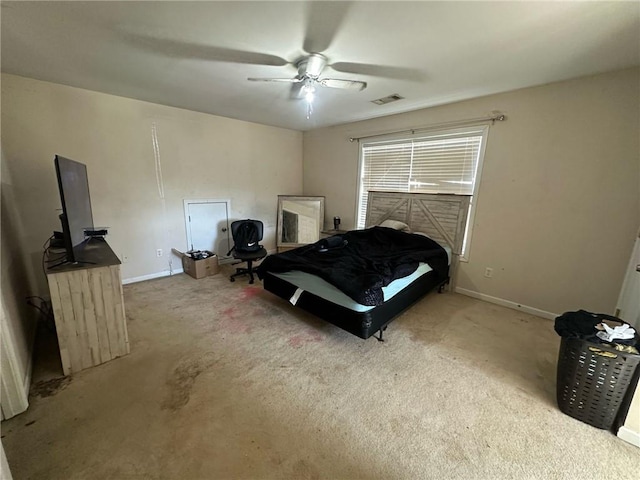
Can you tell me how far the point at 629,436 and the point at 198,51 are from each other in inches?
154

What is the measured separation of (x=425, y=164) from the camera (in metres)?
3.65

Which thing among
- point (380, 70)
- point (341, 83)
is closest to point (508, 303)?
point (380, 70)

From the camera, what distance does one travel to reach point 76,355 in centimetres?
188

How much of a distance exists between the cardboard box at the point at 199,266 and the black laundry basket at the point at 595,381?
3951 mm

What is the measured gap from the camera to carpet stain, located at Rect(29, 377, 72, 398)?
5.60 ft

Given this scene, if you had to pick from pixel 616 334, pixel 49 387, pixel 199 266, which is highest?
pixel 616 334

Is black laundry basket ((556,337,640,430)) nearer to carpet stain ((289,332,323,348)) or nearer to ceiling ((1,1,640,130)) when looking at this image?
carpet stain ((289,332,323,348))

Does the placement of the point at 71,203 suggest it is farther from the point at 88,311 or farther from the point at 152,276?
the point at 152,276

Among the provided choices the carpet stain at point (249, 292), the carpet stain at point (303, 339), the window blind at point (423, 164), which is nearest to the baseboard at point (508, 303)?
the window blind at point (423, 164)

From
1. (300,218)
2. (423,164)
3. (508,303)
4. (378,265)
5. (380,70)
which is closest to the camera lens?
(380,70)

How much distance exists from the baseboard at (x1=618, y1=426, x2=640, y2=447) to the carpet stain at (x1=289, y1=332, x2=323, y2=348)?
1.98 meters

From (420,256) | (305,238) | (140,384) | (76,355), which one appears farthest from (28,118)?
(420,256)

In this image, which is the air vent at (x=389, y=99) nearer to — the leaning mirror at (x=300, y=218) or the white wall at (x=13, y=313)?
the leaning mirror at (x=300, y=218)

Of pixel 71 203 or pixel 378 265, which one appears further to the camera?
pixel 378 265
